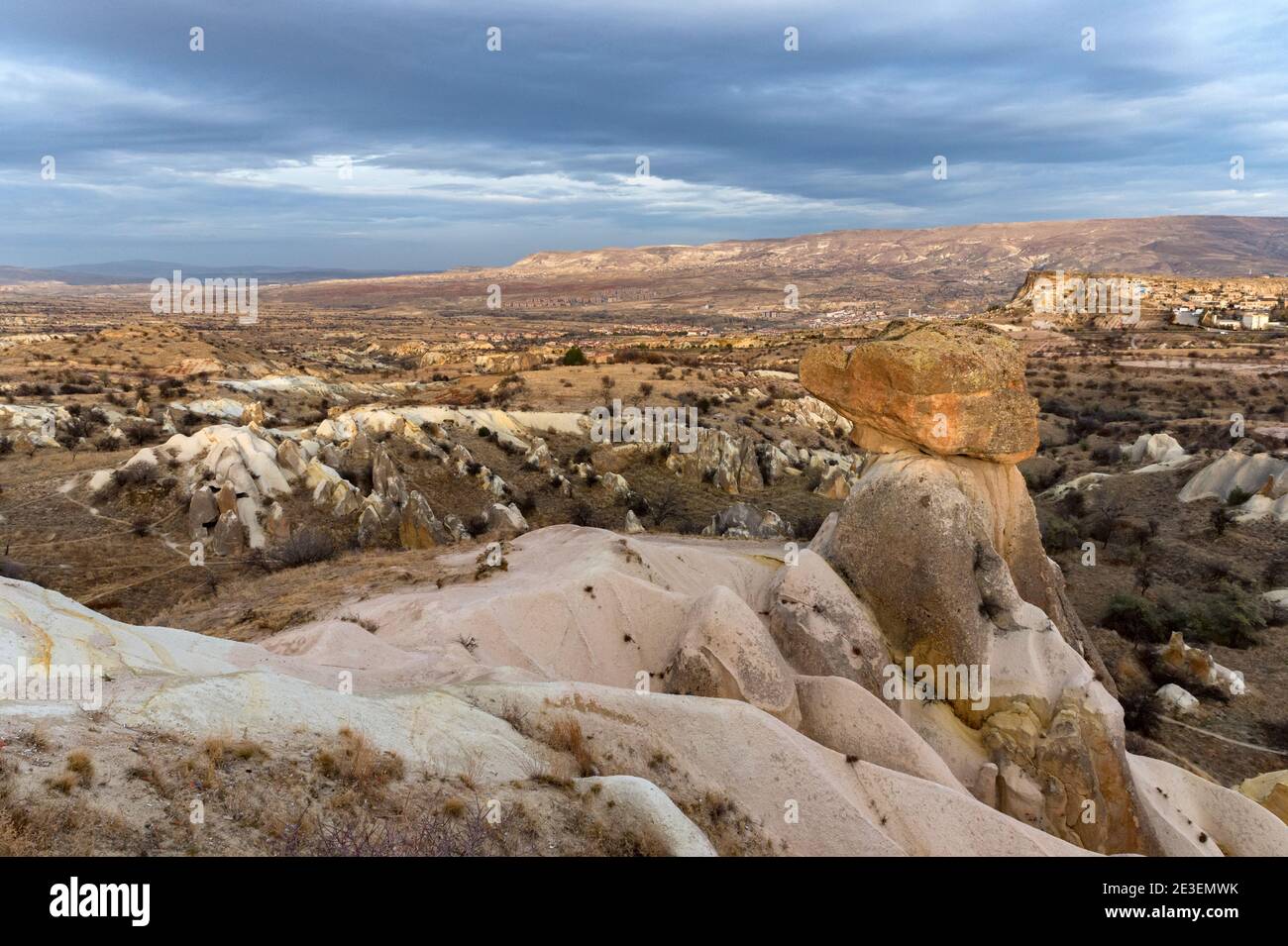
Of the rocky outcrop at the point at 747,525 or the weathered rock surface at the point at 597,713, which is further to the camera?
the rocky outcrop at the point at 747,525

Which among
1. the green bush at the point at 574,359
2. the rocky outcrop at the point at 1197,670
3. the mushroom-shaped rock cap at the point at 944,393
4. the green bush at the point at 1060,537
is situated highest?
the green bush at the point at 574,359

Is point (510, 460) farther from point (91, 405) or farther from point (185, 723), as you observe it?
point (185, 723)

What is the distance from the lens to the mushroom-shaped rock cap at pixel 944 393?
31.8ft

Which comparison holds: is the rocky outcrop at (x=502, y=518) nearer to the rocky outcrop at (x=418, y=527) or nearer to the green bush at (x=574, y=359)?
the rocky outcrop at (x=418, y=527)

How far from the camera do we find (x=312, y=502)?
57.4 feet

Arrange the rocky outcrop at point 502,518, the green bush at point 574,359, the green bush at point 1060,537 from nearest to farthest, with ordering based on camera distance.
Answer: the rocky outcrop at point 502,518 < the green bush at point 1060,537 < the green bush at point 574,359

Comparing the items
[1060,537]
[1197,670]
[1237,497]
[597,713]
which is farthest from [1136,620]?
[597,713]

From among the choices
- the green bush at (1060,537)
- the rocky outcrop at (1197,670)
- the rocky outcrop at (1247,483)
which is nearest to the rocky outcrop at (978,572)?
the rocky outcrop at (1197,670)

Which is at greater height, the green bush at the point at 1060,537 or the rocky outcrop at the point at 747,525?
the rocky outcrop at the point at 747,525

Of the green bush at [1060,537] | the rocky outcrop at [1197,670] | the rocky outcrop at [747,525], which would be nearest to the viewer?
the rocky outcrop at [1197,670]

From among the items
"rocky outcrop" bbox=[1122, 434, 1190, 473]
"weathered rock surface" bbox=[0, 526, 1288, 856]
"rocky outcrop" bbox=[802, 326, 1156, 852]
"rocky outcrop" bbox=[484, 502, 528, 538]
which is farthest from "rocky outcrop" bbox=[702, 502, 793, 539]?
"rocky outcrop" bbox=[1122, 434, 1190, 473]

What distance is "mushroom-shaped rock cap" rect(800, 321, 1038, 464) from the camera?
9.70 m

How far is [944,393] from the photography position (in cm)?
968

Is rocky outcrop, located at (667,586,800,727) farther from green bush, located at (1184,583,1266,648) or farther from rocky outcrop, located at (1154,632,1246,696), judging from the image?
green bush, located at (1184,583,1266,648)
